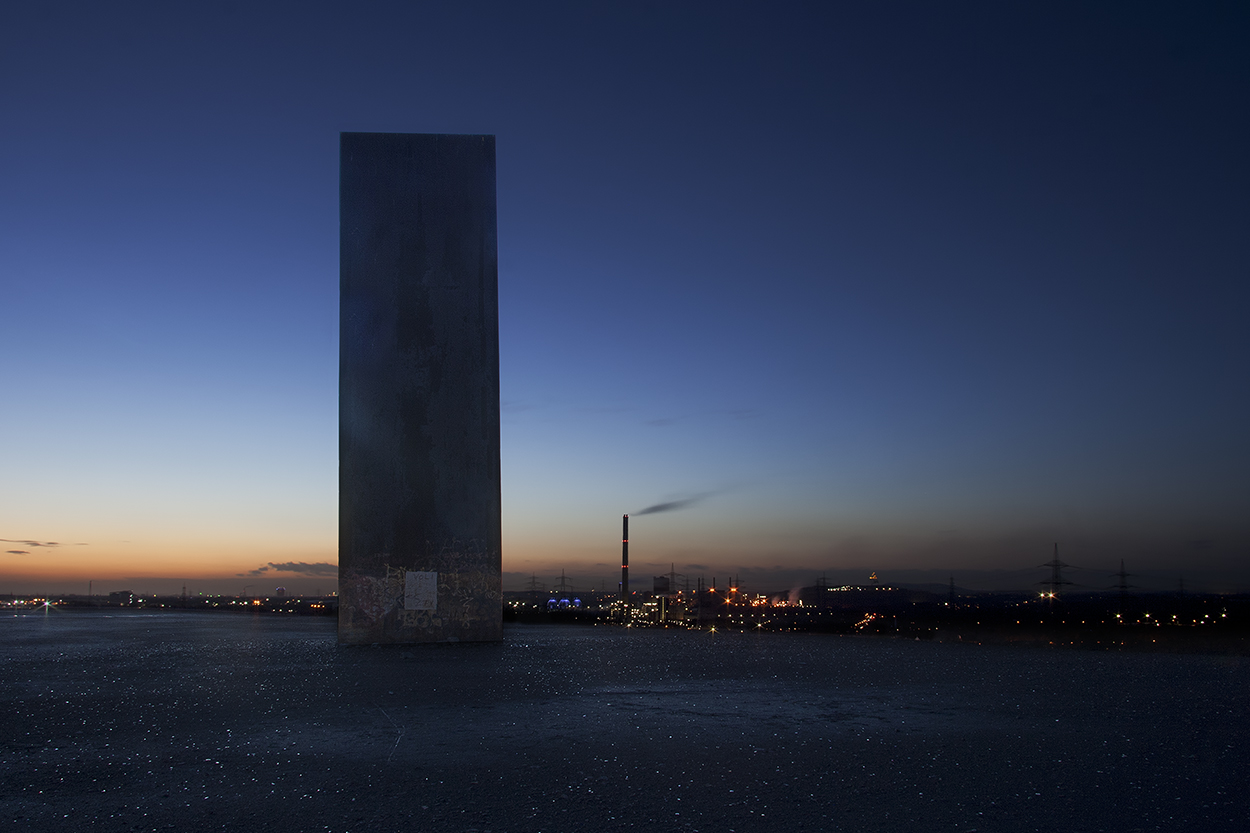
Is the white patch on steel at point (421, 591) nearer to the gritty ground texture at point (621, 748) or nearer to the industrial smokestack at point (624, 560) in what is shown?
the gritty ground texture at point (621, 748)

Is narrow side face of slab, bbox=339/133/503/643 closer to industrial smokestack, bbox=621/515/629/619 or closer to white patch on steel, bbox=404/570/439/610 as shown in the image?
white patch on steel, bbox=404/570/439/610

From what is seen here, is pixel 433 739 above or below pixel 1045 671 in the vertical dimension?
above

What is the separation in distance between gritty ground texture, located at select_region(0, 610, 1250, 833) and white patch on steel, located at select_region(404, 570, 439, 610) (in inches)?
153

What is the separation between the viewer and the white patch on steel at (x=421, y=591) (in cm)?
1493

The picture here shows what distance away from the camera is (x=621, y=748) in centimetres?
562

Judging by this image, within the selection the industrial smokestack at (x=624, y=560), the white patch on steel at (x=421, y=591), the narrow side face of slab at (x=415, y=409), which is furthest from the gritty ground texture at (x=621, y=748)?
the industrial smokestack at (x=624, y=560)

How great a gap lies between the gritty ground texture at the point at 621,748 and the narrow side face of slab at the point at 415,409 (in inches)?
157

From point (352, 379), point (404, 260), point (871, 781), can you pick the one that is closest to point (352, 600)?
point (352, 379)

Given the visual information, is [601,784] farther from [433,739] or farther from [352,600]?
[352,600]

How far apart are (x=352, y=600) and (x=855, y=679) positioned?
895 centimetres

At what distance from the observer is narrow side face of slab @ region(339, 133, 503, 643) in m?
14.9

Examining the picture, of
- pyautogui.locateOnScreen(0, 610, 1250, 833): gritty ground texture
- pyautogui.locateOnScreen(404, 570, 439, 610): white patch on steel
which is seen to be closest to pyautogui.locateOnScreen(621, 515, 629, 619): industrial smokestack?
pyautogui.locateOnScreen(404, 570, 439, 610): white patch on steel

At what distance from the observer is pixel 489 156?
53.4ft

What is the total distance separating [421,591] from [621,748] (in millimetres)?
10036
